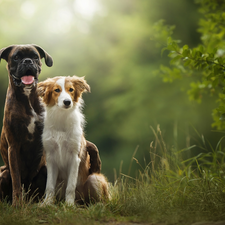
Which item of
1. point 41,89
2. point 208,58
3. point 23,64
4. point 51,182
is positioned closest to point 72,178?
point 51,182

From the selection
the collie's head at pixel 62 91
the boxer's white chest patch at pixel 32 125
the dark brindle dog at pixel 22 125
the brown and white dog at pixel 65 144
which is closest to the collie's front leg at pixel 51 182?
the brown and white dog at pixel 65 144

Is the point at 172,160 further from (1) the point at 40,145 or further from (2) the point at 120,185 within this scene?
(1) the point at 40,145

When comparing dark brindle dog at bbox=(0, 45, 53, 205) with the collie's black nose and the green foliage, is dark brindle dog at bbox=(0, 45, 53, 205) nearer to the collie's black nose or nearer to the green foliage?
the collie's black nose

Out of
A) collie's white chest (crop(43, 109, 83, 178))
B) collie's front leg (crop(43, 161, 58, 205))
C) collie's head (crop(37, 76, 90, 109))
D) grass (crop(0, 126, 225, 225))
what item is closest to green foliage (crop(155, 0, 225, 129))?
grass (crop(0, 126, 225, 225))

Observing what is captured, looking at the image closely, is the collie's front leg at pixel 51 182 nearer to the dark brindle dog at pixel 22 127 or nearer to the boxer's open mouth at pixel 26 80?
the dark brindle dog at pixel 22 127

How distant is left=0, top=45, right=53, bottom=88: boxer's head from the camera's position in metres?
2.87

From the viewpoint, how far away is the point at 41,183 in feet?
10.4

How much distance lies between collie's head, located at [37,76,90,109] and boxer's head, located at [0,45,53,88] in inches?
5.6

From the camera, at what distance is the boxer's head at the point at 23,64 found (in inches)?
113

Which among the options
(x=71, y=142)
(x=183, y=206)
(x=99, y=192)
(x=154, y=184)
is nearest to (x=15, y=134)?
(x=71, y=142)

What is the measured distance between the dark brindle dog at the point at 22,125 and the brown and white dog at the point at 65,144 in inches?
6.1

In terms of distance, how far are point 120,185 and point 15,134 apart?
1395mm

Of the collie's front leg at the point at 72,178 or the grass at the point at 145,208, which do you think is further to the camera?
the collie's front leg at the point at 72,178

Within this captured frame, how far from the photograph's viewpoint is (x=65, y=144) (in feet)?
9.94
